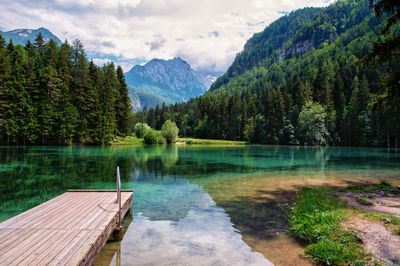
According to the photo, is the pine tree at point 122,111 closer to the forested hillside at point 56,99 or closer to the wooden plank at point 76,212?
the forested hillside at point 56,99

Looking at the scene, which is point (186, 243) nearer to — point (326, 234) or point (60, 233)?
point (60, 233)

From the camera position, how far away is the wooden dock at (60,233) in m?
4.74

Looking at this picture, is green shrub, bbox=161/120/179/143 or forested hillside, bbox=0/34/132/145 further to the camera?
green shrub, bbox=161/120/179/143

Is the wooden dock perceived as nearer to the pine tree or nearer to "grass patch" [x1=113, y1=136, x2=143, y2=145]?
"grass patch" [x1=113, y1=136, x2=143, y2=145]

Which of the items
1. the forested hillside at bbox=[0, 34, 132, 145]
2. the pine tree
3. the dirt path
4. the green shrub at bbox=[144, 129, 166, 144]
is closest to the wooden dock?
the dirt path

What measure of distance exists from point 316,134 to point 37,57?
86.0 m

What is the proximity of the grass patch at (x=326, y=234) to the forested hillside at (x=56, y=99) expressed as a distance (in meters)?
65.6

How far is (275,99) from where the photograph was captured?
91.1 metres

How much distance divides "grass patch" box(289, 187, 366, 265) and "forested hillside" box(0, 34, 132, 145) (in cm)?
6561

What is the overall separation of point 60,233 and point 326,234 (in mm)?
7432

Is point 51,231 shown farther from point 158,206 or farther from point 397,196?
point 397,196

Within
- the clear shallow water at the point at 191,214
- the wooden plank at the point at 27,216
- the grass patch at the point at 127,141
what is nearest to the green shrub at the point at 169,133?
the grass patch at the point at 127,141

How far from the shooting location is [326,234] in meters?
7.02

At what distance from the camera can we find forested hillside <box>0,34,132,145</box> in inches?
2184
